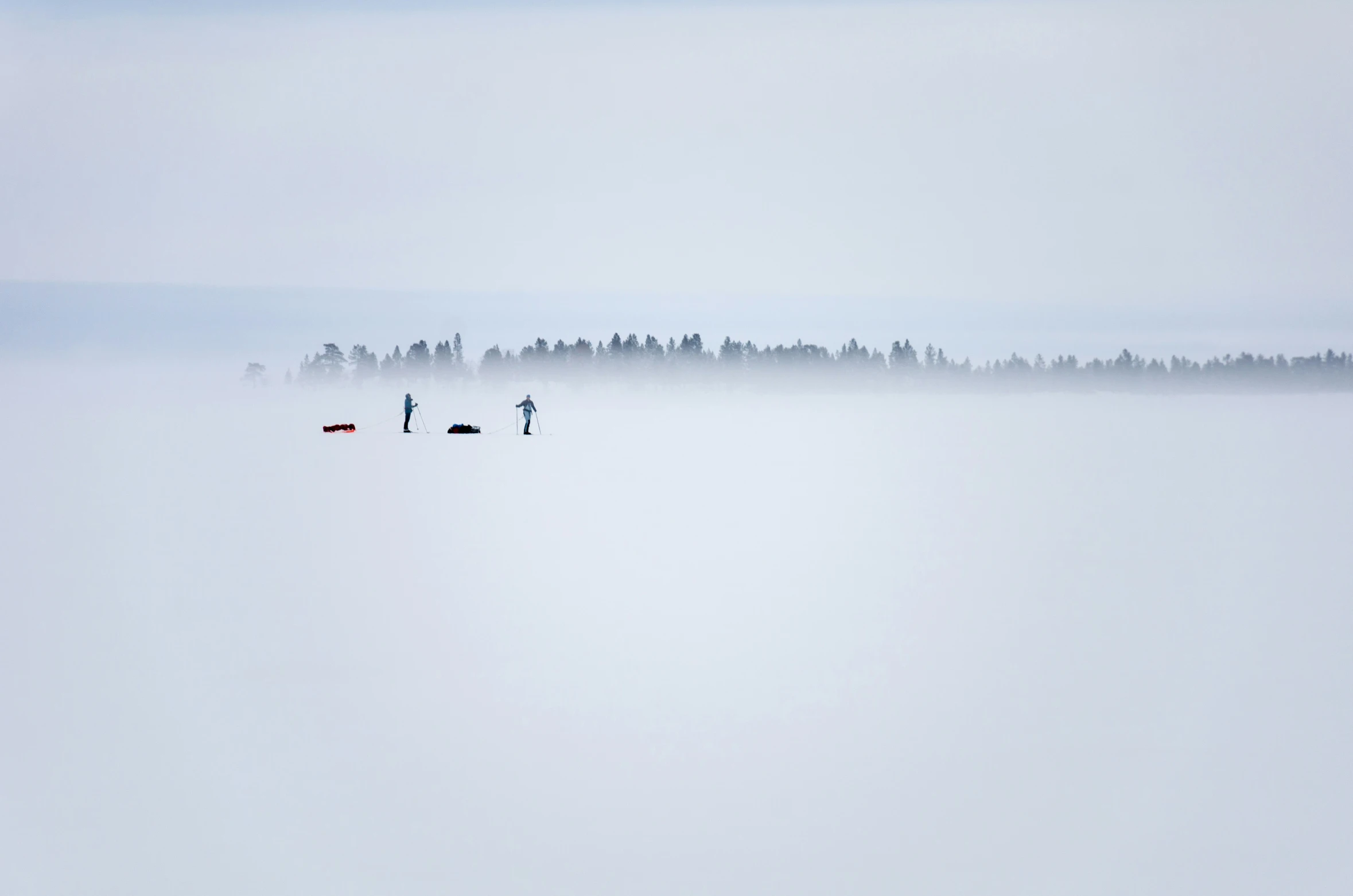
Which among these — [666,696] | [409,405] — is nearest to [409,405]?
[409,405]

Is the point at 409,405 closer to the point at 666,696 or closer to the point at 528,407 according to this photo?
the point at 528,407

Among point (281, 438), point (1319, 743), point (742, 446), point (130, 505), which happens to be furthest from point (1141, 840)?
point (281, 438)

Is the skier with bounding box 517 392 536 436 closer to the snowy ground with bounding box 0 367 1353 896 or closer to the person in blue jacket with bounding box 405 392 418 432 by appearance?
the person in blue jacket with bounding box 405 392 418 432

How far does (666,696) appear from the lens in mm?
15211

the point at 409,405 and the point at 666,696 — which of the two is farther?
the point at 409,405

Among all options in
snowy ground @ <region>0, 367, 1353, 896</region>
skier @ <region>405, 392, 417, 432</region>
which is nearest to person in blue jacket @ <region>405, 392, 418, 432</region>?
skier @ <region>405, 392, 417, 432</region>

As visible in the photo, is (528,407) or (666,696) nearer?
(666,696)

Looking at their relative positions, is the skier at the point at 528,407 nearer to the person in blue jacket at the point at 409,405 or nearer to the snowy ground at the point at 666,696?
the person in blue jacket at the point at 409,405

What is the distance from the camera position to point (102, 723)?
43.3 feet

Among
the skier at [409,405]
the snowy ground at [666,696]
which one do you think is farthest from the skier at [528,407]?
the snowy ground at [666,696]

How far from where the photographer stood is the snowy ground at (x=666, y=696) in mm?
10664

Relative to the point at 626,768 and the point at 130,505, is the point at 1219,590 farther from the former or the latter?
the point at 130,505

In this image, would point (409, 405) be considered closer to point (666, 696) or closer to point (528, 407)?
point (528, 407)

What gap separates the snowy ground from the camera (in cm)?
1066
